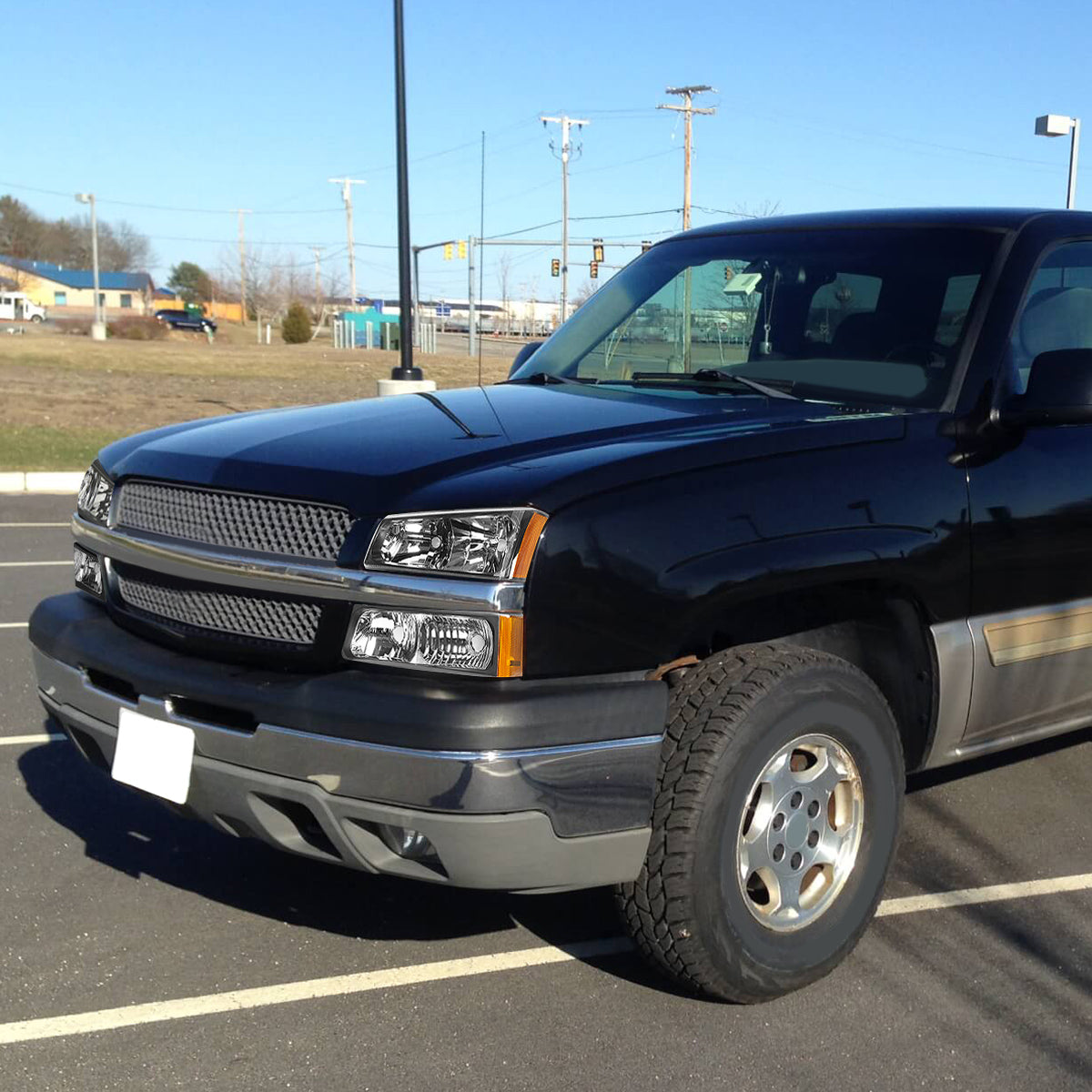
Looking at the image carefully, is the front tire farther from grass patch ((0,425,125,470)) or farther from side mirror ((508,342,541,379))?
grass patch ((0,425,125,470))

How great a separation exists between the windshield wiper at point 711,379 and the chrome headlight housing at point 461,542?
4.50ft

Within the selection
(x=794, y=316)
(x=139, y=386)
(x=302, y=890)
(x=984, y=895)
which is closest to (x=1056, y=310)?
(x=794, y=316)

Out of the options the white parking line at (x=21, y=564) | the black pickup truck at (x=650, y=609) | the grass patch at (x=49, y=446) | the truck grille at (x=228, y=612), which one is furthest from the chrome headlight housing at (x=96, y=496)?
the grass patch at (x=49, y=446)

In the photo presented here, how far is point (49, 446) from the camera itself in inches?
656

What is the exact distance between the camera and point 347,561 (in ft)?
9.74

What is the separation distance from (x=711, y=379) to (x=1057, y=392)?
1012 mm

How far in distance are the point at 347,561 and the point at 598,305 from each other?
2.30 m

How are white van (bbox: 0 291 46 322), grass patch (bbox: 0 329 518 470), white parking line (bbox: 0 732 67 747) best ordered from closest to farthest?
white parking line (bbox: 0 732 67 747)
grass patch (bbox: 0 329 518 470)
white van (bbox: 0 291 46 322)

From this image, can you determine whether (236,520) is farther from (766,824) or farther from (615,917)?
(615,917)

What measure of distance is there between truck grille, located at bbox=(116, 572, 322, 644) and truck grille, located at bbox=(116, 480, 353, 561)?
12cm

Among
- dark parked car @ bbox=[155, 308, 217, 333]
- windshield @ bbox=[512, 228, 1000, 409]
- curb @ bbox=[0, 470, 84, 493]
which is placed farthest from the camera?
dark parked car @ bbox=[155, 308, 217, 333]

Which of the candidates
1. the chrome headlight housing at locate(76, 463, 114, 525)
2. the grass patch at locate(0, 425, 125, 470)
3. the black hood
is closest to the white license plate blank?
the black hood

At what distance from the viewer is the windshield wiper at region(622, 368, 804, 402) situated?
4023mm

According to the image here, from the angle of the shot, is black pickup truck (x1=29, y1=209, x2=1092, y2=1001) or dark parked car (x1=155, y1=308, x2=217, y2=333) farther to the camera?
dark parked car (x1=155, y1=308, x2=217, y2=333)
